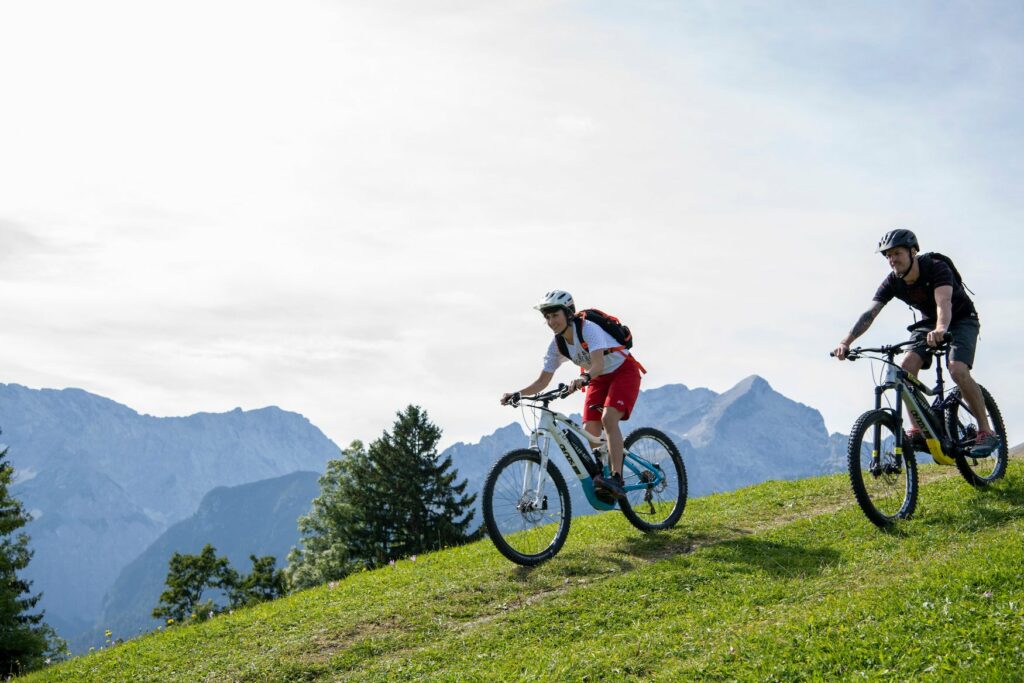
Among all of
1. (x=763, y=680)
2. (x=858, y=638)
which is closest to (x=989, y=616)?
(x=858, y=638)

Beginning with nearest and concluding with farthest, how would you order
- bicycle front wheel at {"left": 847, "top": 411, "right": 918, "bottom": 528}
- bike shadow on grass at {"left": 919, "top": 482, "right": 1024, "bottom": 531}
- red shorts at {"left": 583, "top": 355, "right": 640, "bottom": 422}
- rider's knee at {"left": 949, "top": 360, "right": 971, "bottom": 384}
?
bike shadow on grass at {"left": 919, "top": 482, "right": 1024, "bottom": 531} < bicycle front wheel at {"left": 847, "top": 411, "right": 918, "bottom": 528} < rider's knee at {"left": 949, "top": 360, "right": 971, "bottom": 384} < red shorts at {"left": 583, "top": 355, "right": 640, "bottom": 422}

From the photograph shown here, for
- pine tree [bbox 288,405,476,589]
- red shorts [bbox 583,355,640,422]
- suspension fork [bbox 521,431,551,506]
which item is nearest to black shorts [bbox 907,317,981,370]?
red shorts [bbox 583,355,640,422]

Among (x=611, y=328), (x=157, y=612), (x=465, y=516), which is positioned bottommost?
(x=157, y=612)

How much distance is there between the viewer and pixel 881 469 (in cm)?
1085

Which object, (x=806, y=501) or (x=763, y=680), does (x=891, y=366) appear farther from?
(x=763, y=680)

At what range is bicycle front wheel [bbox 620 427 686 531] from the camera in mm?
12469

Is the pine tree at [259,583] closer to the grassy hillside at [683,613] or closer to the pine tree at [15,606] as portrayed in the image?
the pine tree at [15,606]

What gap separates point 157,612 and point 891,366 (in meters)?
76.6

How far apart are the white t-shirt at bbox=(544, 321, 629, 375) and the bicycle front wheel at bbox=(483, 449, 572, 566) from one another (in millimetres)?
1545

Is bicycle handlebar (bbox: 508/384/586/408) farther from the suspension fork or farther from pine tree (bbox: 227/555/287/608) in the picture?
pine tree (bbox: 227/555/287/608)

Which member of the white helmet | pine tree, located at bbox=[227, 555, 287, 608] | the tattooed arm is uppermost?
the white helmet

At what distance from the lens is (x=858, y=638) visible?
725 cm

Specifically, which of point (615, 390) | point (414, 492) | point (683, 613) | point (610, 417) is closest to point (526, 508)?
point (610, 417)

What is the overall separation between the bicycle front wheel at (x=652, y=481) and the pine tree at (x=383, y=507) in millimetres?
40989
